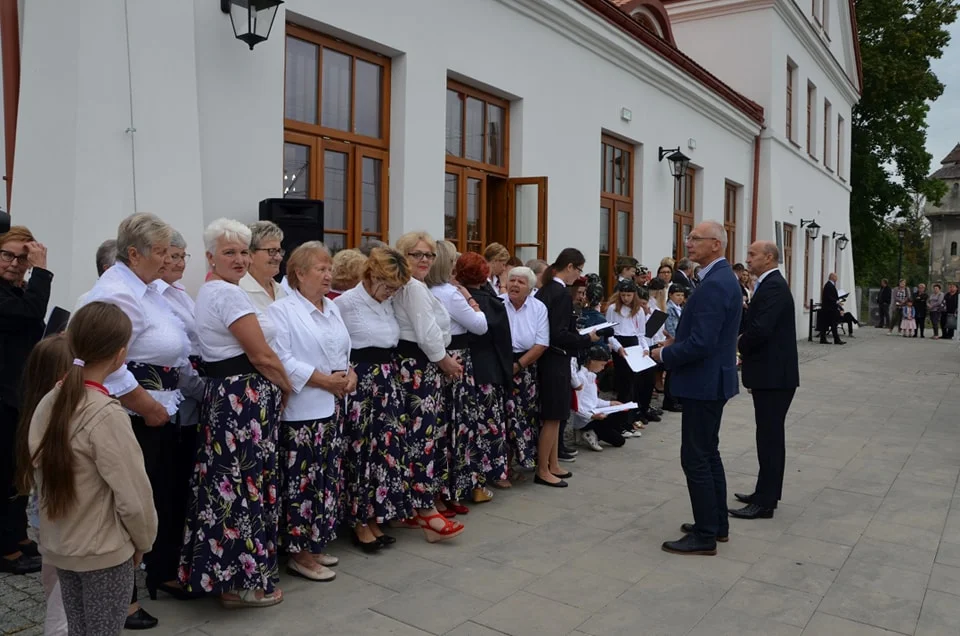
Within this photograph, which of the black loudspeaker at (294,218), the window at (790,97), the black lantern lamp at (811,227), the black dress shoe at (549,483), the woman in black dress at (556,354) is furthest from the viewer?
the black lantern lamp at (811,227)

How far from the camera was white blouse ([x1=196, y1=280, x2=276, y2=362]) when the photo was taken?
3438mm

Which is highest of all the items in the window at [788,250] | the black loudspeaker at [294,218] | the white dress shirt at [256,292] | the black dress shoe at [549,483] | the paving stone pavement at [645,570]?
the window at [788,250]

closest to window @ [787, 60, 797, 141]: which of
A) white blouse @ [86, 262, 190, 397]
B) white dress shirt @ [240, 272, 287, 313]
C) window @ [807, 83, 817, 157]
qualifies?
window @ [807, 83, 817, 157]

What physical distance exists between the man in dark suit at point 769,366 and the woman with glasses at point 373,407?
2381mm

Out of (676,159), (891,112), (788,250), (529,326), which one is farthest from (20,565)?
(891,112)

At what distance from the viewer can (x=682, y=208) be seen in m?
13.9

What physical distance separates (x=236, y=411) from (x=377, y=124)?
4272mm

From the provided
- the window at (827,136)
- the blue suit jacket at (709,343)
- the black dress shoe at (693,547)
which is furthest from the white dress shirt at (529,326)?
the window at (827,136)

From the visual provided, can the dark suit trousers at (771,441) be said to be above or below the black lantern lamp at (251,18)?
below

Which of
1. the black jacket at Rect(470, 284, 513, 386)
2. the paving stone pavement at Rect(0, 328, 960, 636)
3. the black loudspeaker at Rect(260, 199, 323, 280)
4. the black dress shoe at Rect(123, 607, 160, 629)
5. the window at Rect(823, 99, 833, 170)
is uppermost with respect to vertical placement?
the window at Rect(823, 99, 833, 170)

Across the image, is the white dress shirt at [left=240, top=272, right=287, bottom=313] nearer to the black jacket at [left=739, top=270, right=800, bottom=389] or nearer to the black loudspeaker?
the black loudspeaker

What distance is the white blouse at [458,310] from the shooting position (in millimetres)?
4824

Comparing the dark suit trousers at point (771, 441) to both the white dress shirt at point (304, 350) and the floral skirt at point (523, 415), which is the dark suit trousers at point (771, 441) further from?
the white dress shirt at point (304, 350)

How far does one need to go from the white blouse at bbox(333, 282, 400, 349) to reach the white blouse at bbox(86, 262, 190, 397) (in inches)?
39.2
